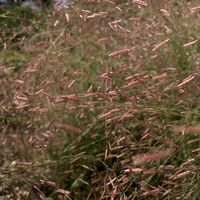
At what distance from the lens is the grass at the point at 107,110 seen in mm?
2138

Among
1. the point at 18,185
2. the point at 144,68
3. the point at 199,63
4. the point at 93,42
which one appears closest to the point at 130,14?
the point at 93,42

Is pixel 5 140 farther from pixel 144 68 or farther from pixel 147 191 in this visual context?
pixel 147 191

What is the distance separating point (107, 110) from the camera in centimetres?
235

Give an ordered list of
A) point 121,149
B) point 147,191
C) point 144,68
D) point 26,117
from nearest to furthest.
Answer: point 147,191
point 121,149
point 144,68
point 26,117

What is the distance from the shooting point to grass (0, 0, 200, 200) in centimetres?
214

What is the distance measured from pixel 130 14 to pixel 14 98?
0.73 m

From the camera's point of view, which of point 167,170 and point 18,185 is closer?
point 167,170

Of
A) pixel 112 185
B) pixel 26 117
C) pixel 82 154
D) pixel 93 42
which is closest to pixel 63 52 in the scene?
pixel 93 42

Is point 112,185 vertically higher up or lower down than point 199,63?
lower down

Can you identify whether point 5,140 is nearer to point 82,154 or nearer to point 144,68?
point 82,154

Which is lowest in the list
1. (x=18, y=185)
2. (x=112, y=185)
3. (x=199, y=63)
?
(x=18, y=185)

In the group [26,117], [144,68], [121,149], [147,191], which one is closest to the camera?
[147,191]

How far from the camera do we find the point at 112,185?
85.2 inches

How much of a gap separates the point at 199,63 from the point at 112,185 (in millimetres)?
→ 564
